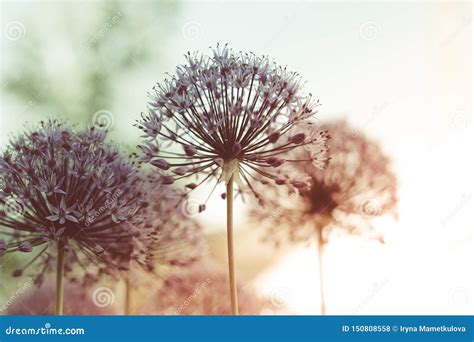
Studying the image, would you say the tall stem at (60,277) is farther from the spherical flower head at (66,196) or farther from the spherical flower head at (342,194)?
the spherical flower head at (342,194)

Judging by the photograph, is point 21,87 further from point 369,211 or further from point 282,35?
point 369,211

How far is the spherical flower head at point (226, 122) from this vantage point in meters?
2.95

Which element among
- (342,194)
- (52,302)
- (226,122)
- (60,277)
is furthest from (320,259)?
(52,302)

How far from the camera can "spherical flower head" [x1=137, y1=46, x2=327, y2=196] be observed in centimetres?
295

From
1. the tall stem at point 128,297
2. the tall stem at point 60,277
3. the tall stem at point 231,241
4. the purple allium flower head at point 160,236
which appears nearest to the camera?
the tall stem at point 231,241

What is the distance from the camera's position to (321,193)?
11.6 feet

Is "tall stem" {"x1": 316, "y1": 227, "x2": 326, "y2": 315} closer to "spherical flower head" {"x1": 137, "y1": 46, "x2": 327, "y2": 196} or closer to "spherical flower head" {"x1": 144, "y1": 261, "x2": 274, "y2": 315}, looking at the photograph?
"spherical flower head" {"x1": 144, "y1": 261, "x2": 274, "y2": 315}

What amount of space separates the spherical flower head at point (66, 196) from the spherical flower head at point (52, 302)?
0.86ft

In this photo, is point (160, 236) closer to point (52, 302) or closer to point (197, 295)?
point (197, 295)

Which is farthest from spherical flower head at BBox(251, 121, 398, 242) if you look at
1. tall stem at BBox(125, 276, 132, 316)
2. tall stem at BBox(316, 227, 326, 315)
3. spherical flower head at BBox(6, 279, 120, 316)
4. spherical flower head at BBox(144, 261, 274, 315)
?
spherical flower head at BBox(6, 279, 120, 316)

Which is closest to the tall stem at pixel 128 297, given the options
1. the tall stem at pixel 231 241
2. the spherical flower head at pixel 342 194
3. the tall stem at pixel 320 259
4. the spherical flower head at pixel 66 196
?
the spherical flower head at pixel 66 196

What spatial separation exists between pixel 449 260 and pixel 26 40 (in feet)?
10.6

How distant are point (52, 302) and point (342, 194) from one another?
6.33ft

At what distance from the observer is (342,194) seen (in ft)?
11.8
